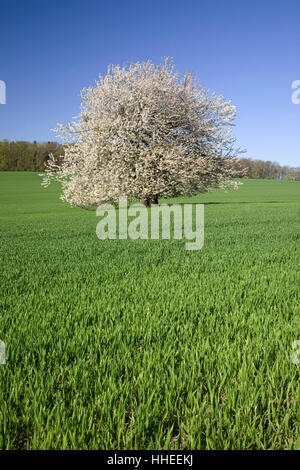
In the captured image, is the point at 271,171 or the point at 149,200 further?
the point at 271,171

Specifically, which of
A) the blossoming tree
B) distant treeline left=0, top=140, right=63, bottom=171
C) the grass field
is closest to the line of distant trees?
distant treeline left=0, top=140, right=63, bottom=171

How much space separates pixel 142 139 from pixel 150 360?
23354mm

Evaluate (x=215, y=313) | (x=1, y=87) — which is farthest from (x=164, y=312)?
(x=1, y=87)

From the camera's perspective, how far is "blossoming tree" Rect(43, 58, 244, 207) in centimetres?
2378

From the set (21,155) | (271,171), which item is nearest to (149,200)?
(21,155)

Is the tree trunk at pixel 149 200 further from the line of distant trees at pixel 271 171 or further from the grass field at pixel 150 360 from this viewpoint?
the line of distant trees at pixel 271 171

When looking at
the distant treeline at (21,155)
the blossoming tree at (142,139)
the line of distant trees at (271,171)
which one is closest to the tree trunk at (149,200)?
the blossoming tree at (142,139)

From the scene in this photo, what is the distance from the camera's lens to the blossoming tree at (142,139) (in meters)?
23.8

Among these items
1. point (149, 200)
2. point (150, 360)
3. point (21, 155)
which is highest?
point (21, 155)

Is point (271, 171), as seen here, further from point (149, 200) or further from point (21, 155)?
point (149, 200)

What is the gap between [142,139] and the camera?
24.5 metres

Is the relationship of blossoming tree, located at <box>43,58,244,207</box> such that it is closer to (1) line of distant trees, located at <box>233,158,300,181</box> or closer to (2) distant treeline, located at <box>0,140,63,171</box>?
(2) distant treeline, located at <box>0,140,63,171</box>

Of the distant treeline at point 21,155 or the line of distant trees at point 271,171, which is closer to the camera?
the distant treeline at point 21,155

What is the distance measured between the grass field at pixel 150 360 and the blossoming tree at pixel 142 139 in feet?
61.2
